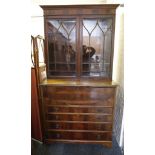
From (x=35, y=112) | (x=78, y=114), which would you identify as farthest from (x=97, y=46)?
(x=35, y=112)

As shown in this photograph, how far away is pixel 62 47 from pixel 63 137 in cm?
137

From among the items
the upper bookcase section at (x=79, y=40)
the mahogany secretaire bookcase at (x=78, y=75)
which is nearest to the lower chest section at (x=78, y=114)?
the mahogany secretaire bookcase at (x=78, y=75)

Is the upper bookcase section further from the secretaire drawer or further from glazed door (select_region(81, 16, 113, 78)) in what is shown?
the secretaire drawer

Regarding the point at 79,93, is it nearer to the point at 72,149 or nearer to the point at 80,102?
the point at 80,102

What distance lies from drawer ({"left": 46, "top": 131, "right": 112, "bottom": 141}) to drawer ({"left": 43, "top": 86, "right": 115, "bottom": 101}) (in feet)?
1.75

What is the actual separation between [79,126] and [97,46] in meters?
1.23

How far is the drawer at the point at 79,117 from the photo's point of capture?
219cm

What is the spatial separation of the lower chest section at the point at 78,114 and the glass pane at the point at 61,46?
0.44 metres

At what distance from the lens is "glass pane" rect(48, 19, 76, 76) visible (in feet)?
7.78

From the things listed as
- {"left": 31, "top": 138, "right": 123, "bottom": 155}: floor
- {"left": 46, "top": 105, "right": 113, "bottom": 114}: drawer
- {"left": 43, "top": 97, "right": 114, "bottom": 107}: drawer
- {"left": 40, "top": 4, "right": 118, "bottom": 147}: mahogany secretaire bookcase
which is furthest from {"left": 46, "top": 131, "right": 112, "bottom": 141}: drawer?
{"left": 43, "top": 97, "right": 114, "bottom": 107}: drawer

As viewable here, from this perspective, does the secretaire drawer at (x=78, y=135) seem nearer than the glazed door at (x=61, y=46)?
Yes

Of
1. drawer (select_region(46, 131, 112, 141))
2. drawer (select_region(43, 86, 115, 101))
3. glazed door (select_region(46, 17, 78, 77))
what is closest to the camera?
drawer (select_region(43, 86, 115, 101))

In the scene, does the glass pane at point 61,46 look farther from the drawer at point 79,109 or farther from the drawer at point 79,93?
the drawer at point 79,109
